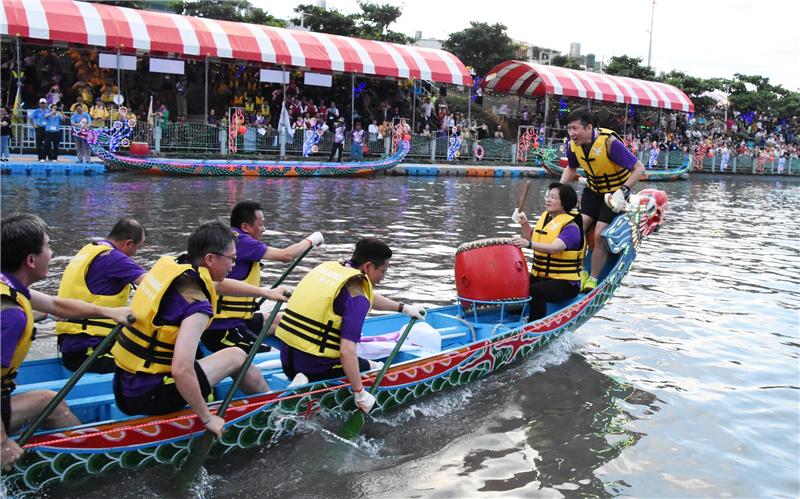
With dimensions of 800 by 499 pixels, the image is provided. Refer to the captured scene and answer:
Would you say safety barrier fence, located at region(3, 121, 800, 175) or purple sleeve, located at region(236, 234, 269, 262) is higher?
safety barrier fence, located at region(3, 121, 800, 175)

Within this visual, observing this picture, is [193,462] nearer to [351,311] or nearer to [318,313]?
[318,313]

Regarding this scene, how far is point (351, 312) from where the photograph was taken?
504cm

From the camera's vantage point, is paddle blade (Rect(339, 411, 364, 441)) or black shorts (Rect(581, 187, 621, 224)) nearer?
paddle blade (Rect(339, 411, 364, 441))

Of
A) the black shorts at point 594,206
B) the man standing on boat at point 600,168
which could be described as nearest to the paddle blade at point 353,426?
the man standing on boat at point 600,168

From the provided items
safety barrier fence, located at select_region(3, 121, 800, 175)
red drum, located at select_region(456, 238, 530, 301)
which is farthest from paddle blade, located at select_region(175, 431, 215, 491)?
safety barrier fence, located at select_region(3, 121, 800, 175)

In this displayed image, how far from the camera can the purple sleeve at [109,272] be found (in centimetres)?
532

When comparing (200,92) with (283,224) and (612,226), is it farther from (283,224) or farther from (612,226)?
(612,226)

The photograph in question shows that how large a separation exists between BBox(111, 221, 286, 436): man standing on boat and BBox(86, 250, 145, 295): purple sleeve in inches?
34.8

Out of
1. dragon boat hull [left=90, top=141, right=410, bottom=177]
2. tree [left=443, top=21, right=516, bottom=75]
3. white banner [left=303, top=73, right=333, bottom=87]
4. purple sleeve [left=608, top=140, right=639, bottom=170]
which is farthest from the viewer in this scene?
tree [left=443, top=21, right=516, bottom=75]

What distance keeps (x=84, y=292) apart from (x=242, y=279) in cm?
126

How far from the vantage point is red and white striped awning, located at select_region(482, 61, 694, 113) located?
3378 cm

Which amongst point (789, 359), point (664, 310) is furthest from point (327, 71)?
point (789, 359)

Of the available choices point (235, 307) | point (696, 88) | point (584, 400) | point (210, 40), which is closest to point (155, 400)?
point (235, 307)

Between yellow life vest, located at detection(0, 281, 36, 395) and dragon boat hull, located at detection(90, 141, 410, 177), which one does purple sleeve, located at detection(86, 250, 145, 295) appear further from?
dragon boat hull, located at detection(90, 141, 410, 177)
